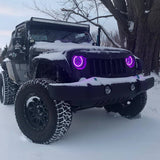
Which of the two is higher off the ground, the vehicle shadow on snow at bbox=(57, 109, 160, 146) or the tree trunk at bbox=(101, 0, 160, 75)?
the tree trunk at bbox=(101, 0, 160, 75)

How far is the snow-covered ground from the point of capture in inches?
105

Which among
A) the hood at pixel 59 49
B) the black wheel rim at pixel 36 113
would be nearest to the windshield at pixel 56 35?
the hood at pixel 59 49

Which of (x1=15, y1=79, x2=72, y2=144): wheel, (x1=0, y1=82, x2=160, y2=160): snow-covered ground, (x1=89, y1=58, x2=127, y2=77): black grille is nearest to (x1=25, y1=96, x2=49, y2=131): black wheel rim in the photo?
(x1=15, y1=79, x2=72, y2=144): wheel

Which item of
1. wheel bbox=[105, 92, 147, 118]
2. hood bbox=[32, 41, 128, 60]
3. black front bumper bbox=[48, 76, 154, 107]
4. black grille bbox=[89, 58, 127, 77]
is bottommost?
wheel bbox=[105, 92, 147, 118]

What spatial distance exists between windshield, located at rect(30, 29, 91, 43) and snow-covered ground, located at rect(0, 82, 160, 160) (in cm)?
157

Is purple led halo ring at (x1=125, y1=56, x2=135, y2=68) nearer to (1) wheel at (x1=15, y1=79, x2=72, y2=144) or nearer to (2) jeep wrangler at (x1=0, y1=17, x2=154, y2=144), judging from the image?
(2) jeep wrangler at (x1=0, y1=17, x2=154, y2=144)

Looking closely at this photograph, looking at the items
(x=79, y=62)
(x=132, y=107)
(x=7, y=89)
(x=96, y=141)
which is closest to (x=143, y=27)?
(x=132, y=107)

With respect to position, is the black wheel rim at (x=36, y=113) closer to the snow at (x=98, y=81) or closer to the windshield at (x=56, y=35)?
the snow at (x=98, y=81)

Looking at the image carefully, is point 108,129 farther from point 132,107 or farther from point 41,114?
point 41,114

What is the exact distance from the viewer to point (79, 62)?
2920 mm

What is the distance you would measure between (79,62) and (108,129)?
1326mm

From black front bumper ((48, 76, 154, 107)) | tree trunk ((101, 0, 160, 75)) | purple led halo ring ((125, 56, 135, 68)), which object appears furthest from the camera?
tree trunk ((101, 0, 160, 75))

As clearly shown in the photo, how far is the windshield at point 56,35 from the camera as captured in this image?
4.19 metres

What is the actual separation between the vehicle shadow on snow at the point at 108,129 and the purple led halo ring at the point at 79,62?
1071 mm
